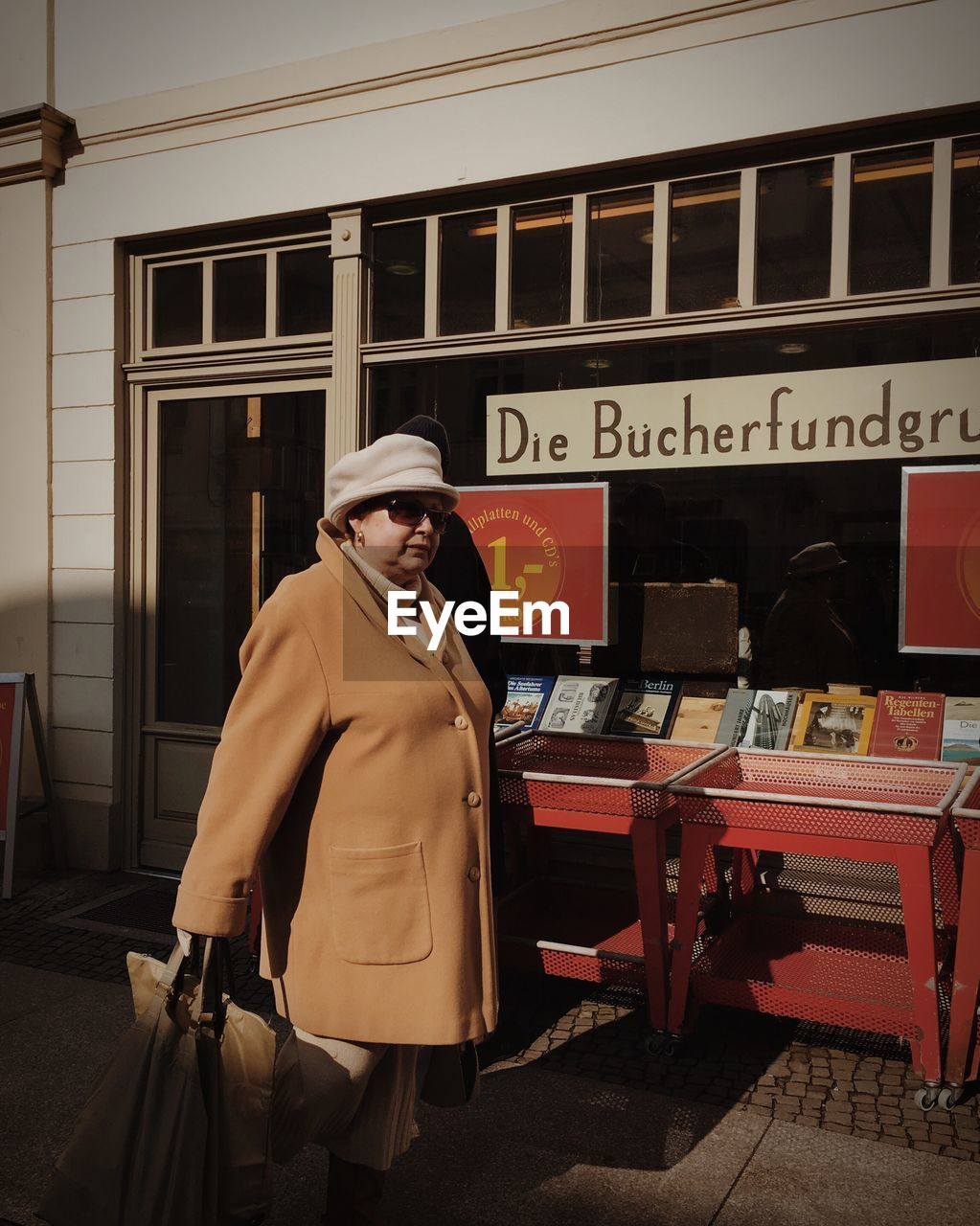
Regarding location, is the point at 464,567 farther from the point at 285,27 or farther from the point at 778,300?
the point at 285,27

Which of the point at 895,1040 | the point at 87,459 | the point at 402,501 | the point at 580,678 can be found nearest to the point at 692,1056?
the point at 895,1040

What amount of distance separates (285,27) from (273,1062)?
5621mm

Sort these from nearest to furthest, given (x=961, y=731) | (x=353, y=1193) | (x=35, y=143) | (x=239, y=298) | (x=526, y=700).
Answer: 1. (x=353, y=1193)
2. (x=961, y=731)
3. (x=526, y=700)
4. (x=239, y=298)
5. (x=35, y=143)

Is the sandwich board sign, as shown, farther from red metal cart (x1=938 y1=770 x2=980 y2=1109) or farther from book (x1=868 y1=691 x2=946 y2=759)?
red metal cart (x1=938 y1=770 x2=980 y2=1109)

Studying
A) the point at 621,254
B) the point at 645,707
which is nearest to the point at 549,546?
the point at 645,707

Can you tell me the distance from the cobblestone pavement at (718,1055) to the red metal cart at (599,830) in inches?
10.0

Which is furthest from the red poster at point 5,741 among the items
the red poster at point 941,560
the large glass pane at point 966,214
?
the large glass pane at point 966,214

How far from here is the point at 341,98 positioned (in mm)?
5953

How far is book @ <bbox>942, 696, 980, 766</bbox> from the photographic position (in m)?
4.58

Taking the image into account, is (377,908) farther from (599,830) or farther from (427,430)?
(427,430)

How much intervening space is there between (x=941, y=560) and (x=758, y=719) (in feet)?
3.43

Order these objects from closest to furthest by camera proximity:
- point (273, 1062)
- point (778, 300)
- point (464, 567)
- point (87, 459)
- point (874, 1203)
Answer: point (273, 1062)
point (874, 1203)
point (464, 567)
point (778, 300)
point (87, 459)

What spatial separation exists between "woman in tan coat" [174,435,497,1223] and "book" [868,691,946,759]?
265cm

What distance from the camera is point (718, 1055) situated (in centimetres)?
412
